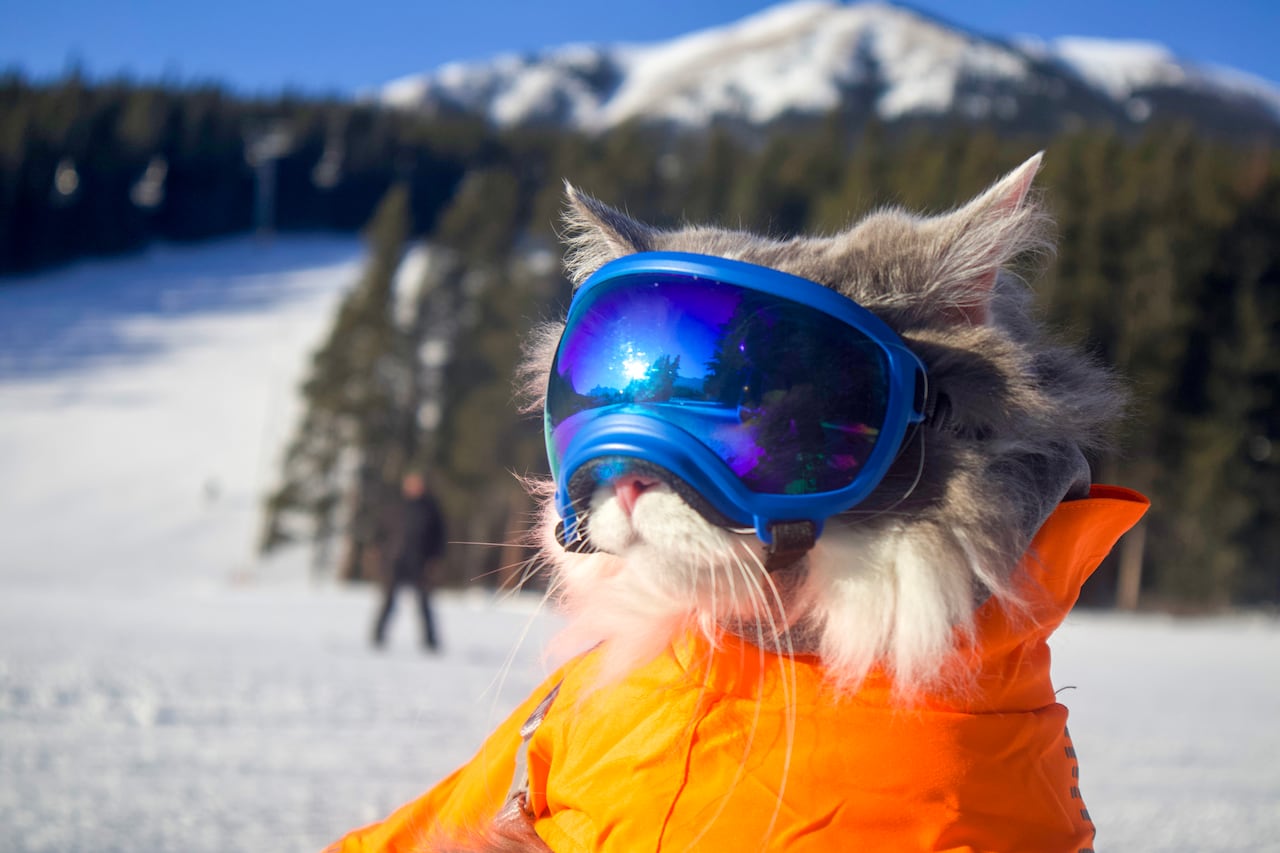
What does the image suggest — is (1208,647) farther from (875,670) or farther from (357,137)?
(357,137)

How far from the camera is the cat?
1.58 m

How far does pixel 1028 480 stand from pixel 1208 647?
1671 centimetres

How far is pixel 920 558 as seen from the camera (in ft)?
5.31

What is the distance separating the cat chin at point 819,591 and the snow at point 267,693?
0.87ft

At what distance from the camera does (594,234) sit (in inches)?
84.7

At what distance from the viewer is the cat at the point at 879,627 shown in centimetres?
158

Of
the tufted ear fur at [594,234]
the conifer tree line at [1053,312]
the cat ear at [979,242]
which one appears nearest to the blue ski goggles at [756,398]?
the cat ear at [979,242]

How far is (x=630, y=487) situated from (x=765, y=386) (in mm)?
273

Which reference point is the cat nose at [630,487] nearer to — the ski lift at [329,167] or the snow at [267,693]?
the snow at [267,693]

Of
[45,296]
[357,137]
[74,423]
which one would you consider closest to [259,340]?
[74,423]

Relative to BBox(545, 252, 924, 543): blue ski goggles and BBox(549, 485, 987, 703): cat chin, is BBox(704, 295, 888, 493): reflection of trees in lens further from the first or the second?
BBox(549, 485, 987, 703): cat chin

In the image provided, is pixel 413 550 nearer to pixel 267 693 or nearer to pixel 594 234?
pixel 267 693

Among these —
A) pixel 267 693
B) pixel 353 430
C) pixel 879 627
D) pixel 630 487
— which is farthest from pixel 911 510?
pixel 353 430

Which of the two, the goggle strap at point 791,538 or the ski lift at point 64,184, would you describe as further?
the ski lift at point 64,184
